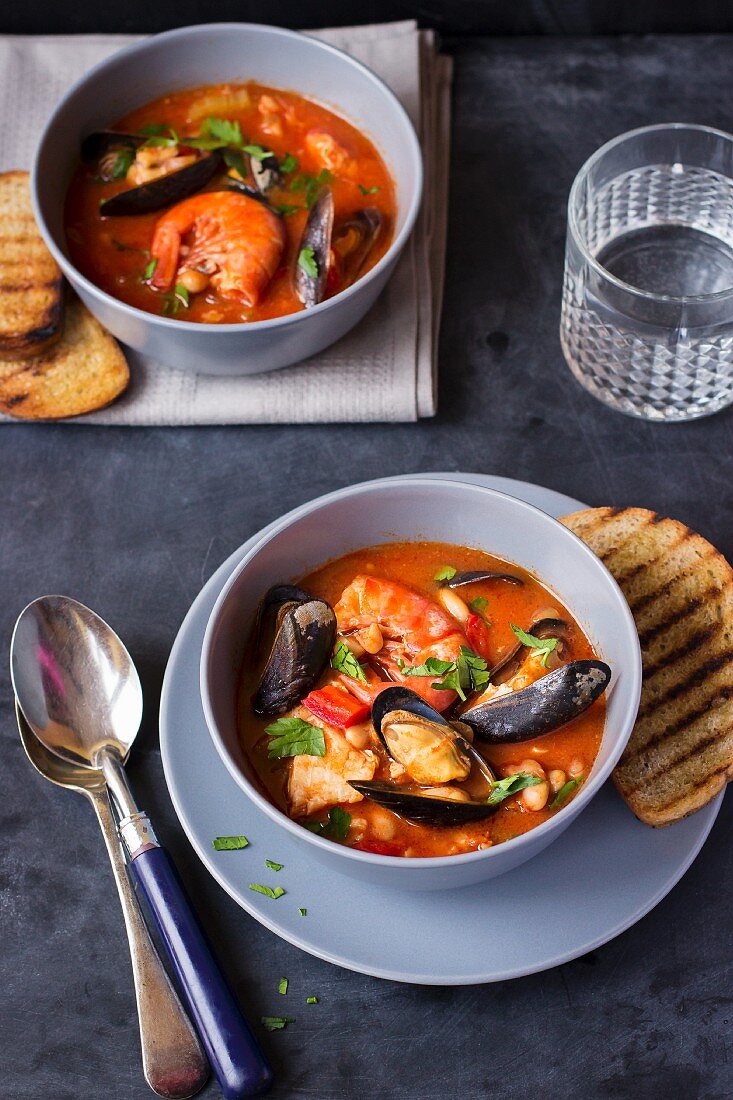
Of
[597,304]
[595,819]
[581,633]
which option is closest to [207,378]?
[597,304]

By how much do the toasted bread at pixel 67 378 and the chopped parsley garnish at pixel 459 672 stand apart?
1.34 meters

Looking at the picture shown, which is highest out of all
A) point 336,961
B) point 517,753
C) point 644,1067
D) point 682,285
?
point 682,285

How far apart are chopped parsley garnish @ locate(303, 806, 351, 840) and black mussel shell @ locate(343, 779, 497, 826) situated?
0.08 m

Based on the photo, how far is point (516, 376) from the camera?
11.5 feet

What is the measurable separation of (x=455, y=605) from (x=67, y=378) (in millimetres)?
1408

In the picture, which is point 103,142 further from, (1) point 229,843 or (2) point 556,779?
(2) point 556,779

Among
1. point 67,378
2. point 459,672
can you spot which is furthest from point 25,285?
point 459,672

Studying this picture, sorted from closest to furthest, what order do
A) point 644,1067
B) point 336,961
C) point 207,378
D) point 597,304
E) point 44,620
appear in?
1. point 336,961
2. point 644,1067
3. point 44,620
4. point 597,304
5. point 207,378

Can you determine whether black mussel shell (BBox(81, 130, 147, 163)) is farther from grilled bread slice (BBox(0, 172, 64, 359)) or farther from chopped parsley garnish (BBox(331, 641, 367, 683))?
chopped parsley garnish (BBox(331, 641, 367, 683))

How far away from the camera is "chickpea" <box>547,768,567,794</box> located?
246 centimetres

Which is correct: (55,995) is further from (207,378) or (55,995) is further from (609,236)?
(609,236)

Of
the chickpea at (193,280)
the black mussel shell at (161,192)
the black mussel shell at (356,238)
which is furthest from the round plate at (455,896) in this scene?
the black mussel shell at (161,192)

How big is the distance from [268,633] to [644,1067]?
1270 millimetres

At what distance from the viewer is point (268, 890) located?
249cm
